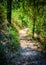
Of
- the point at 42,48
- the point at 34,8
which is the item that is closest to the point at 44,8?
the point at 34,8

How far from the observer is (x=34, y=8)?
15734 mm

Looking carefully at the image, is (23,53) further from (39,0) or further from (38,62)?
(39,0)

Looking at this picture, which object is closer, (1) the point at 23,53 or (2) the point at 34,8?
(1) the point at 23,53

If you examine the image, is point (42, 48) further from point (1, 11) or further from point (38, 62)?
point (1, 11)

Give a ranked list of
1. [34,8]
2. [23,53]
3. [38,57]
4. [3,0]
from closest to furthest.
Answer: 1. [3,0]
2. [38,57]
3. [23,53]
4. [34,8]

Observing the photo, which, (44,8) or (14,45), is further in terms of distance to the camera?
(44,8)

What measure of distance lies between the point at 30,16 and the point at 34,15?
75cm

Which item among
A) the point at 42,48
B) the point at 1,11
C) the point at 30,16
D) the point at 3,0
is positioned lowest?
the point at 42,48

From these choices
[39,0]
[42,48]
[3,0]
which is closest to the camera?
[3,0]

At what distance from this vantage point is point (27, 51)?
41.7 feet

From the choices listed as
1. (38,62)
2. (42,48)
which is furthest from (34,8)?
(38,62)

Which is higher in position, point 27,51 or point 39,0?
point 39,0

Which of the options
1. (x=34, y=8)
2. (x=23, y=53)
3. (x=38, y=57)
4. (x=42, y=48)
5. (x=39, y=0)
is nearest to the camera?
(x=38, y=57)

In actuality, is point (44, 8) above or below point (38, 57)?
above
